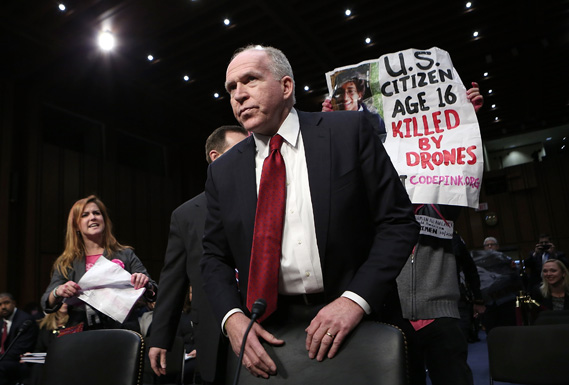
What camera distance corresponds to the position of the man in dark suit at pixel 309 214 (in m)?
1.14

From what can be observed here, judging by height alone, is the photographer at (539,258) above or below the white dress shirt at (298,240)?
below

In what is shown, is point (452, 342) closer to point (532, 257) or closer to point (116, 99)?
point (532, 257)

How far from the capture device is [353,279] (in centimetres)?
116

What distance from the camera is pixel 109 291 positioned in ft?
7.70

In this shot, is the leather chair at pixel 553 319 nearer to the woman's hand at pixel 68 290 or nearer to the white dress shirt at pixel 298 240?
the white dress shirt at pixel 298 240

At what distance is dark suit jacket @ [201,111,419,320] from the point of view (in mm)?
1188

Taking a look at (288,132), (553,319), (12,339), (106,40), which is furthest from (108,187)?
(288,132)

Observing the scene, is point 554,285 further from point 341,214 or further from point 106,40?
point 106,40

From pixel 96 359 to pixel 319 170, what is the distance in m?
1.23

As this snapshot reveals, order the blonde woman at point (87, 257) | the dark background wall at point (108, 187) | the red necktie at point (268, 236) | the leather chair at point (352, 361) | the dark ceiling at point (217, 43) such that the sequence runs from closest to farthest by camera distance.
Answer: the leather chair at point (352, 361)
the red necktie at point (268, 236)
the blonde woman at point (87, 257)
the dark ceiling at point (217, 43)
the dark background wall at point (108, 187)

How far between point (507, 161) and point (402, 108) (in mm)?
14405

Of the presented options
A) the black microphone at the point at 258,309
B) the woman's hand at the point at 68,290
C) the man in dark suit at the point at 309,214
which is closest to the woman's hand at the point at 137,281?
the woman's hand at the point at 68,290

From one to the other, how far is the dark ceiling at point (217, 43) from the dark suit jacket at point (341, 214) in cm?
658

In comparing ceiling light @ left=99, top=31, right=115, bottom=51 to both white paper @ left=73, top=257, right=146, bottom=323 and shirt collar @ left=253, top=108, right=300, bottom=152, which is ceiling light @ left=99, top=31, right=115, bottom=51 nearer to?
white paper @ left=73, top=257, right=146, bottom=323
